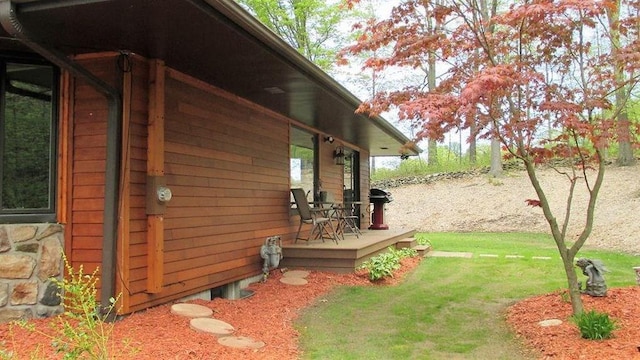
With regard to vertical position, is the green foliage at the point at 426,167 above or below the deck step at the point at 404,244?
above

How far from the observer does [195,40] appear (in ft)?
12.3

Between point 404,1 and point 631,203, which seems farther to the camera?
point 631,203

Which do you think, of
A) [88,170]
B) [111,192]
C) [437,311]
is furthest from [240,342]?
[437,311]

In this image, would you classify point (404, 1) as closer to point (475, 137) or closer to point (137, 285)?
point (475, 137)

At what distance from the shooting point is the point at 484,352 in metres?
3.58

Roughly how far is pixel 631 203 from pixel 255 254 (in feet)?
34.3

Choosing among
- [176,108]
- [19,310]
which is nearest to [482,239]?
[176,108]

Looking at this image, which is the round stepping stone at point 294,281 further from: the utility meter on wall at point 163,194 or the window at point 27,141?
the window at point 27,141

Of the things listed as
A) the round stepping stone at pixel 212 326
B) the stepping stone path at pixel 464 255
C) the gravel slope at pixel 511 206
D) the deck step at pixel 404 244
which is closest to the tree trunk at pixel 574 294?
the round stepping stone at pixel 212 326

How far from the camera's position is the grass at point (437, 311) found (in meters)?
3.67

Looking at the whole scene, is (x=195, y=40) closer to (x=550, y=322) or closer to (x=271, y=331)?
(x=271, y=331)

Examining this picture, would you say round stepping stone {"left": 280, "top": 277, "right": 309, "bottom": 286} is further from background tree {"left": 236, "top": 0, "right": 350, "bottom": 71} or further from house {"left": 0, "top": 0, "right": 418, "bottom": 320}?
background tree {"left": 236, "top": 0, "right": 350, "bottom": 71}

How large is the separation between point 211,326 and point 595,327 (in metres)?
2.85

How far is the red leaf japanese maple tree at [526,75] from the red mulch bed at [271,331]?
0.43 m
